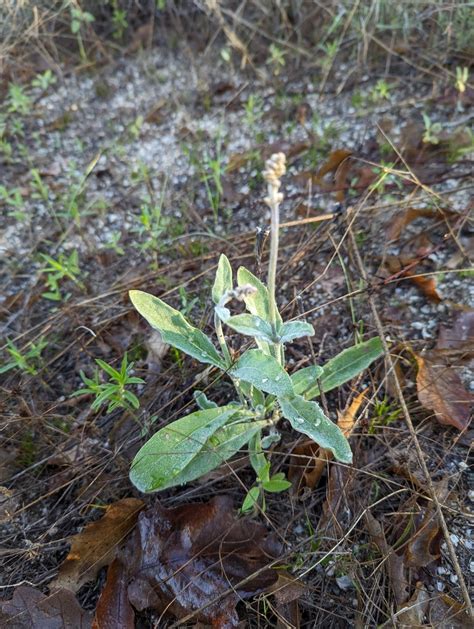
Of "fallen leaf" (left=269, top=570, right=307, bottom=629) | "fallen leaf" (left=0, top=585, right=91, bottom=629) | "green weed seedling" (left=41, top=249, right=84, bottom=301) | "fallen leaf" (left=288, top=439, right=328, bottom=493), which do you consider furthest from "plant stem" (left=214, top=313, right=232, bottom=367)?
"green weed seedling" (left=41, top=249, right=84, bottom=301)

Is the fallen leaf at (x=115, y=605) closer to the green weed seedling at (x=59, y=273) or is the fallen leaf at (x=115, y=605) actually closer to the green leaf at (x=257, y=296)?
the green leaf at (x=257, y=296)

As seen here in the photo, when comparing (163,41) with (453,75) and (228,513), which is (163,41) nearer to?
(453,75)

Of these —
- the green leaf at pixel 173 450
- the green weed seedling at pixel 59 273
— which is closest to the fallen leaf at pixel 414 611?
the green leaf at pixel 173 450

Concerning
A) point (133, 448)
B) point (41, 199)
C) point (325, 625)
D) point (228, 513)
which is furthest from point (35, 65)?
point (325, 625)

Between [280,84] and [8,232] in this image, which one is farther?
[280,84]

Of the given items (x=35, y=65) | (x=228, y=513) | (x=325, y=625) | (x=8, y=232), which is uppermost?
(x=35, y=65)

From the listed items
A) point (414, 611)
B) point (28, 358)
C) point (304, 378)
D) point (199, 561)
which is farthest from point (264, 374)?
point (28, 358)

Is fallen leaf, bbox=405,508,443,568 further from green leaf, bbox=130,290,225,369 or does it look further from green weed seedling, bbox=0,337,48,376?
green weed seedling, bbox=0,337,48,376
